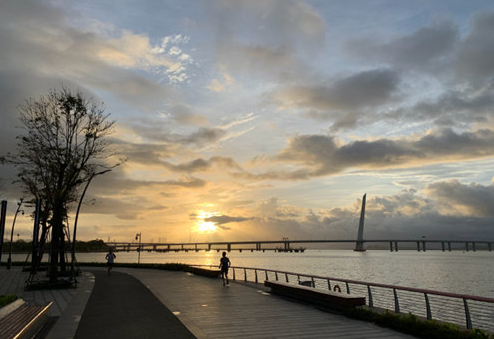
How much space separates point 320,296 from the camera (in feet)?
49.4

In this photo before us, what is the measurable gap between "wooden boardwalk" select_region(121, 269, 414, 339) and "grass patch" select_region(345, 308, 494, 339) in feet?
1.00

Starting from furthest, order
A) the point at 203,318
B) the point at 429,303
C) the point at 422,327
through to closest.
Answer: the point at 429,303, the point at 203,318, the point at 422,327

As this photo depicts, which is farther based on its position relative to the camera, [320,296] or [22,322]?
[320,296]

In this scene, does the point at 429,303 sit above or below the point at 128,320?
below

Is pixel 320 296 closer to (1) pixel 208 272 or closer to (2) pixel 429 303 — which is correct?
(2) pixel 429 303

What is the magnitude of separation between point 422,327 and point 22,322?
Answer: 10.3 m

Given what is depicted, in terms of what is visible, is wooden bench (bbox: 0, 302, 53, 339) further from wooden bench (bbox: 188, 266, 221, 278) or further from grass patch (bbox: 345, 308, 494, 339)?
wooden bench (bbox: 188, 266, 221, 278)

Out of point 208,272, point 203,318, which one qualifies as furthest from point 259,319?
point 208,272

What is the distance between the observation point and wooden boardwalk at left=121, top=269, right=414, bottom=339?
1065 centimetres

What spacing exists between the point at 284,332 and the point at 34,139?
2455cm

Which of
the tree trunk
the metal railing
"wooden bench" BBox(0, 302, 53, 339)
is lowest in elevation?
the metal railing

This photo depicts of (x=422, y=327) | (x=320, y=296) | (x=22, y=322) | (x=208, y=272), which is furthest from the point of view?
(x=208, y=272)

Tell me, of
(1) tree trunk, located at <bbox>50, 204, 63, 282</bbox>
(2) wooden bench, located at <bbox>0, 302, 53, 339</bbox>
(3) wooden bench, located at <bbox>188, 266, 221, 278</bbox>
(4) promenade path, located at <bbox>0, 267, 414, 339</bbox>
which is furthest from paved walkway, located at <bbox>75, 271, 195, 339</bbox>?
(3) wooden bench, located at <bbox>188, 266, 221, 278</bbox>

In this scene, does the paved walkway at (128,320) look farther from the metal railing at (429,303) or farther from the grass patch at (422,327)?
the metal railing at (429,303)
